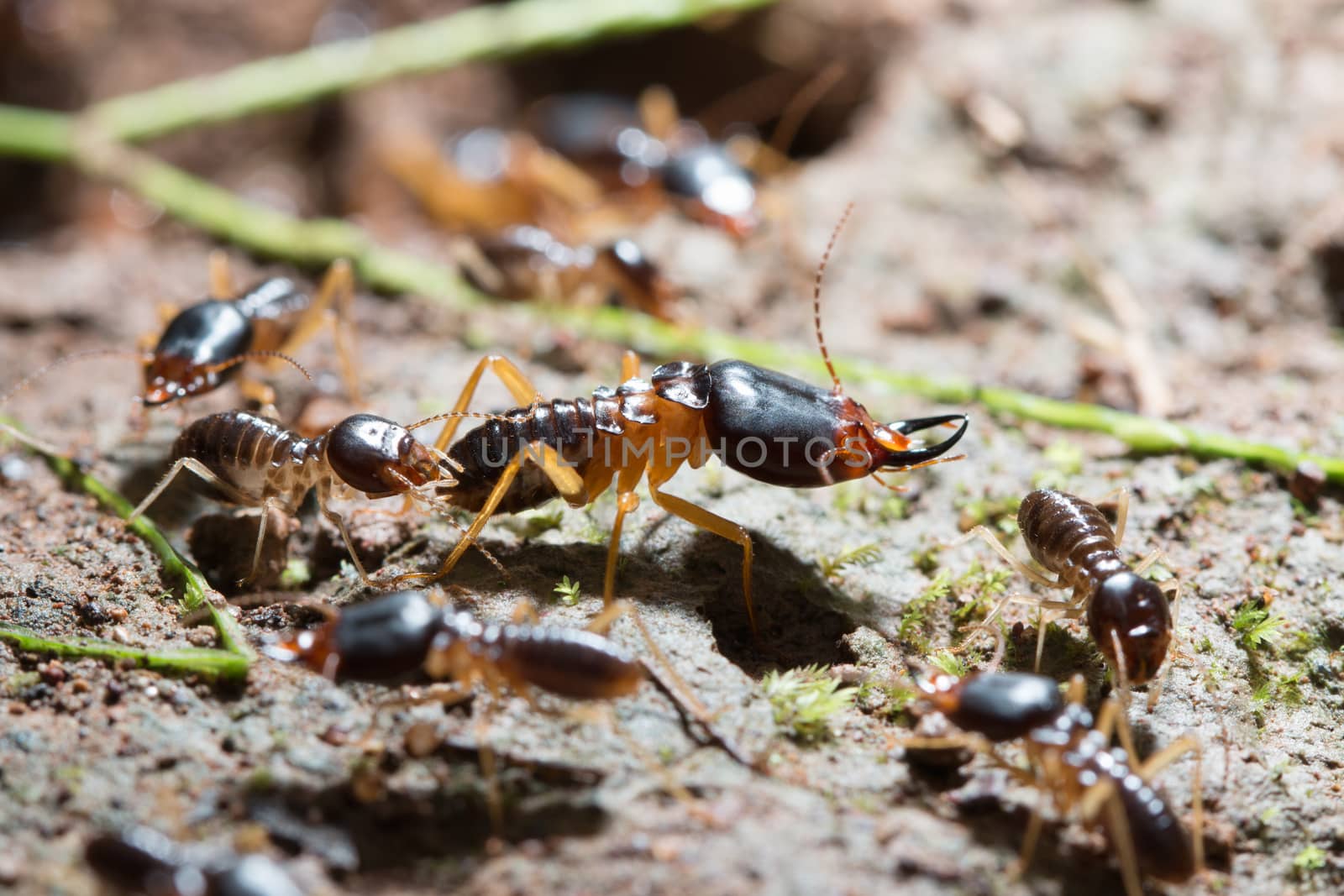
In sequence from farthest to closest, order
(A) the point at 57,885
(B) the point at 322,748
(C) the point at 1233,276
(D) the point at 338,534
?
(C) the point at 1233,276 < (D) the point at 338,534 < (B) the point at 322,748 < (A) the point at 57,885

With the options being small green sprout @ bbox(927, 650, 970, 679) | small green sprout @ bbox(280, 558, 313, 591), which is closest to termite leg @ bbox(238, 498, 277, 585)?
small green sprout @ bbox(280, 558, 313, 591)

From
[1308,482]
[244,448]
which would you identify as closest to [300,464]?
[244,448]

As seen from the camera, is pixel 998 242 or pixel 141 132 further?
pixel 141 132

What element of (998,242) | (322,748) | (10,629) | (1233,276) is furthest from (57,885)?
(1233,276)

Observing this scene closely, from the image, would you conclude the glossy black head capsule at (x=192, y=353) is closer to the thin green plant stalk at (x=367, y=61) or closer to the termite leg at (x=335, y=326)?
the termite leg at (x=335, y=326)

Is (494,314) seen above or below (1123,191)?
below

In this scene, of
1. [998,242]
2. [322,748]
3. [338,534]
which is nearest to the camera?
[322,748]

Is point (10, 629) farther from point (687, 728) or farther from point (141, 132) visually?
point (141, 132)
